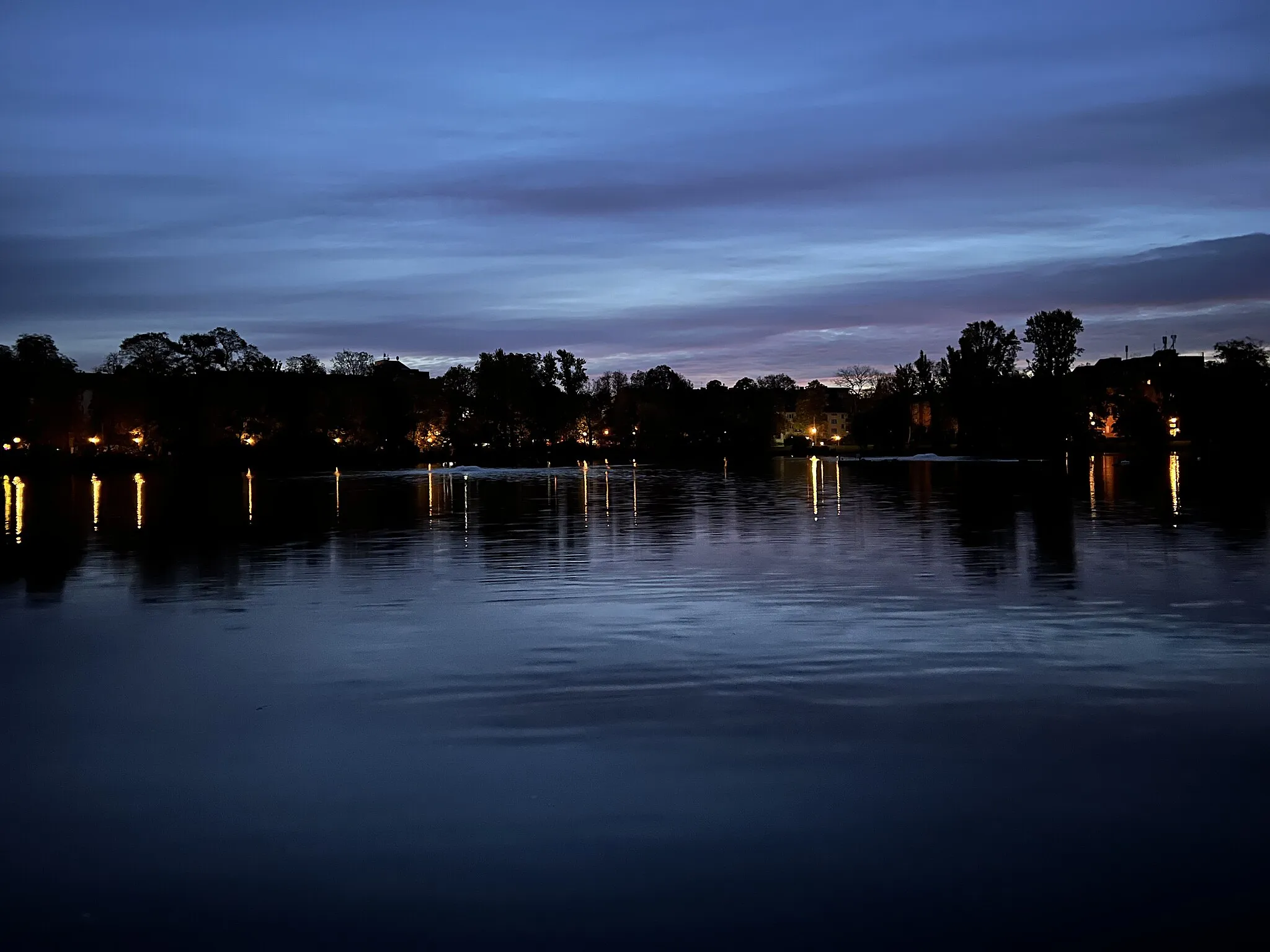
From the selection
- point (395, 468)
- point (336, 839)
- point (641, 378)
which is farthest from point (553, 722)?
point (641, 378)

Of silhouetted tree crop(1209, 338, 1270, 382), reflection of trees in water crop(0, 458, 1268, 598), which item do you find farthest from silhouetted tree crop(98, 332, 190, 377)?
silhouetted tree crop(1209, 338, 1270, 382)

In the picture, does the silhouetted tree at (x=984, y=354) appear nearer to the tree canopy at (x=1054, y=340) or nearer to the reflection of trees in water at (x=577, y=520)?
the tree canopy at (x=1054, y=340)

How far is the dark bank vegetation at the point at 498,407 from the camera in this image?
86.3 metres

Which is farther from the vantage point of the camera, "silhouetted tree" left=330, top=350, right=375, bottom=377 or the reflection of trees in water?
"silhouetted tree" left=330, top=350, right=375, bottom=377

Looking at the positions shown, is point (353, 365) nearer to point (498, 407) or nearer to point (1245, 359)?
point (498, 407)

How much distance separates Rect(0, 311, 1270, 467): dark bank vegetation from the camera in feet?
283

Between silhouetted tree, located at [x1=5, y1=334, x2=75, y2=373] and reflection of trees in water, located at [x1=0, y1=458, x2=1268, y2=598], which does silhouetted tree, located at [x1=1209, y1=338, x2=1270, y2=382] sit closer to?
reflection of trees in water, located at [x1=0, y1=458, x2=1268, y2=598]

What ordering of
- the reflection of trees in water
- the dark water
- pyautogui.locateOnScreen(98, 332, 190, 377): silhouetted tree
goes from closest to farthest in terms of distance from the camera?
the dark water
the reflection of trees in water
pyautogui.locateOnScreen(98, 332, 190, 377): silhouetted tree

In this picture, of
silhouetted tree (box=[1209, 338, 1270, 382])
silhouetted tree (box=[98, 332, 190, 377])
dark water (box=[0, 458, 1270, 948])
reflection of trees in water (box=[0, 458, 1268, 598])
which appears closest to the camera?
dark water (box=[0, 458, 1270, 948])

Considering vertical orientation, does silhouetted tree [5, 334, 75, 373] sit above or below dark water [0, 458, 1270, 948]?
above

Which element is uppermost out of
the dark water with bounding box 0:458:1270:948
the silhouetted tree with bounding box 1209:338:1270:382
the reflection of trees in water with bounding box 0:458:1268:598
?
the silhouetted tree with bounding box 1209:338:1270:382

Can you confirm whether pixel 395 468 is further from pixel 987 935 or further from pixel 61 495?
pixel 987 935

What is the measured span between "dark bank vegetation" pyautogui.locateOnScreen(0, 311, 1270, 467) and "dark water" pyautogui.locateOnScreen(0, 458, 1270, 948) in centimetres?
6079

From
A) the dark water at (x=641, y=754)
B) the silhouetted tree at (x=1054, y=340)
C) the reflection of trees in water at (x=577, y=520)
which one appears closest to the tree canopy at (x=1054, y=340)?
the silhouetted tree at (x=1054, y=340)
